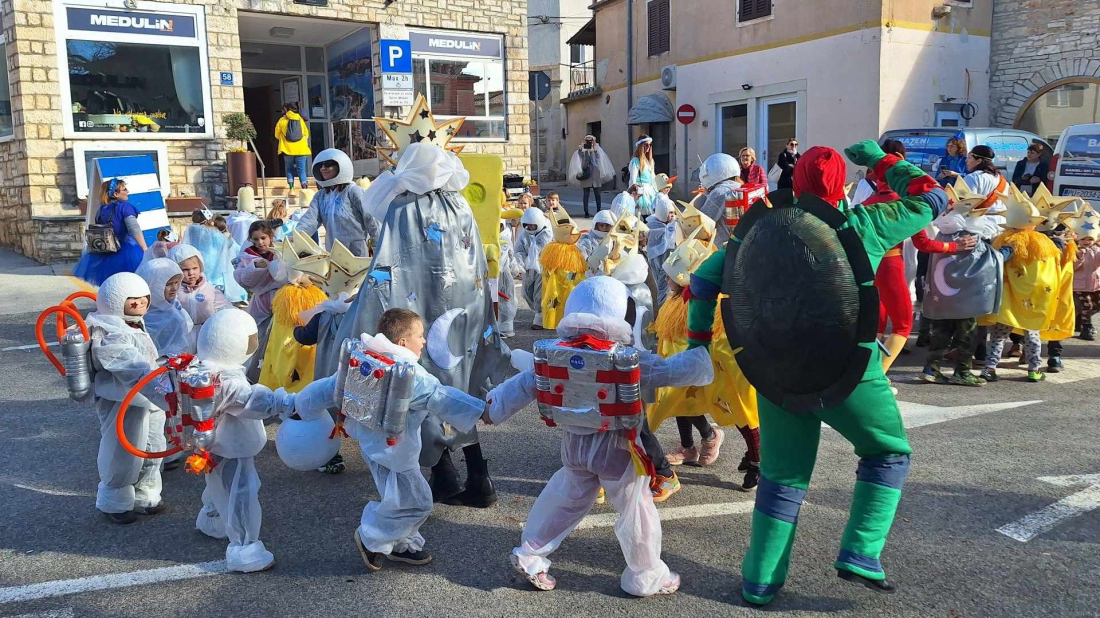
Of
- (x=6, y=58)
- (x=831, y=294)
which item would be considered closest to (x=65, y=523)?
(x=831, y=294)

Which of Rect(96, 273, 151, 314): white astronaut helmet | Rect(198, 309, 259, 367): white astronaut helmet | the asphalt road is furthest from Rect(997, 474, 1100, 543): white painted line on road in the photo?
Rect(96, 273, 151, 314): white astronaut helmet

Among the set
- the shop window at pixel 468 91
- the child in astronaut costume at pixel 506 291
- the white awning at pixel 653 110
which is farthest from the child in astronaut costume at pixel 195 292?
the white awning at pixel 653 110

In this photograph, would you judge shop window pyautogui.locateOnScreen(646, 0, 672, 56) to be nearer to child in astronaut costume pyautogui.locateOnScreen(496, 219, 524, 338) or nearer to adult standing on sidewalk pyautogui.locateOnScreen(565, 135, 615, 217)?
adult standing on sidewalk pyautogui.locateOnScreen(565, 135, 615, 217)

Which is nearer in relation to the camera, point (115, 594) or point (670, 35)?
point (115, 594)

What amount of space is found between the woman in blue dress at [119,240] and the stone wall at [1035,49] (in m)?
19.5

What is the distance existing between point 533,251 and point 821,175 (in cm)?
650

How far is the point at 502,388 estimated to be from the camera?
11.0ft

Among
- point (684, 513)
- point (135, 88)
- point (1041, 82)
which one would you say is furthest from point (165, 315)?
point (1041, 82)

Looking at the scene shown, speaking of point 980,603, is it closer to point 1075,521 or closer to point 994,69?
point 1075,521

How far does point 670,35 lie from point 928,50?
741 centimetres

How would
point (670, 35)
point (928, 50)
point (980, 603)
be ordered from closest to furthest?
1. point (980, 603)
2. point (928, 50)
3. point (670, 35)

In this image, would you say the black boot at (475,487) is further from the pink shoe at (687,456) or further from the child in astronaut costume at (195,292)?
the child in astronaut costume at (195,292)

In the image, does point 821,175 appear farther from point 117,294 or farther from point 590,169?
point 590,169

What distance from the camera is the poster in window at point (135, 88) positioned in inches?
575
